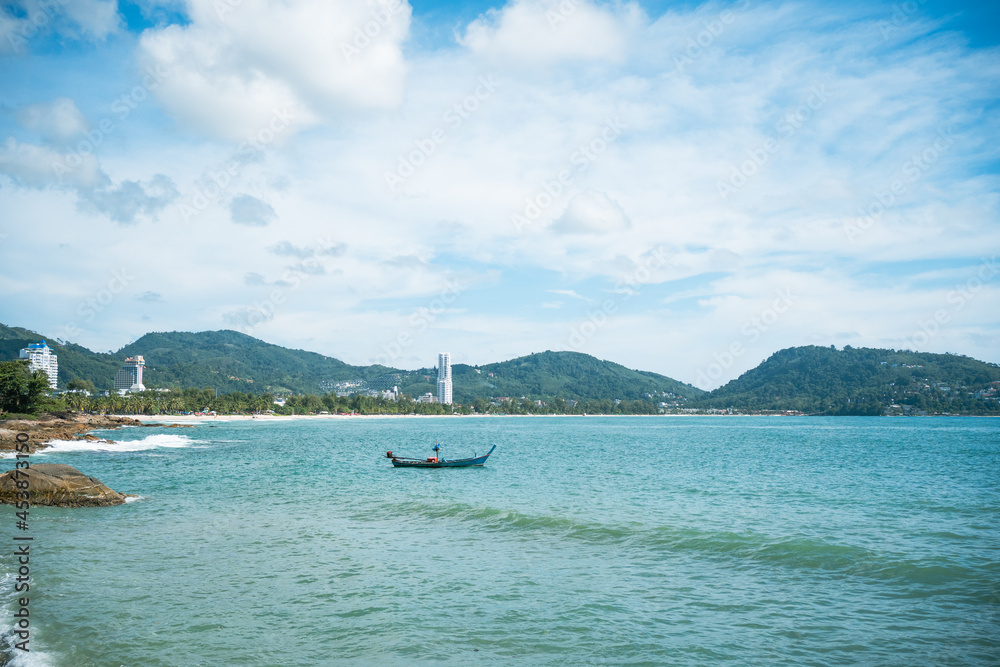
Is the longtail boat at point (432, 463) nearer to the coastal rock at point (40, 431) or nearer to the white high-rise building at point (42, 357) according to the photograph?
the coastal rock at point (40, 431)

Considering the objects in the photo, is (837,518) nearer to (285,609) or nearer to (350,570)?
(350,570)

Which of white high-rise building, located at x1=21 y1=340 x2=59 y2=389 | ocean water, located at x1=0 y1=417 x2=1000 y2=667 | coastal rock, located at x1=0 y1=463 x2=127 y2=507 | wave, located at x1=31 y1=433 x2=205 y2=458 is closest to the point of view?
ocean water, located at x1=0 y1=417 x2=1000 y2=667

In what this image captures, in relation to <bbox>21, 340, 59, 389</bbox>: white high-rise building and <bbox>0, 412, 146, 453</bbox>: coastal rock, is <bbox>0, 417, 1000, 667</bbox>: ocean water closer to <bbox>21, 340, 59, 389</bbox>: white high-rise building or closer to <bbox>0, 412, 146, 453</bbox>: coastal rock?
<bbox>0, 412, 146, 453</bbox>: coastal rock

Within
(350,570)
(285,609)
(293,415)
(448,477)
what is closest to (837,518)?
(350,570)

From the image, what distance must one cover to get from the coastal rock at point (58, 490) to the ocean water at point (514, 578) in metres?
0.69

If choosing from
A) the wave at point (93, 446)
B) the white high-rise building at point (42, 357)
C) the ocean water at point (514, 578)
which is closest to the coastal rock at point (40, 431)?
the wave at point (93, 446)

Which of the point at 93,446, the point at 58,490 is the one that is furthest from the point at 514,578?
the point at 93,446

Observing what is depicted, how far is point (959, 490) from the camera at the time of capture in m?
27.6

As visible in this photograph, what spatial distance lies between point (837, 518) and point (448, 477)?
66.9 ft

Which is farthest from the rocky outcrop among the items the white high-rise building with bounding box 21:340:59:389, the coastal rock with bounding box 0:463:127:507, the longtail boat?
the white high-rise building with bounding box 21:340:59:389

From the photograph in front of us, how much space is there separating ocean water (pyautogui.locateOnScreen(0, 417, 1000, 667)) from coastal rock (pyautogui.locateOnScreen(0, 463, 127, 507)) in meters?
0.69

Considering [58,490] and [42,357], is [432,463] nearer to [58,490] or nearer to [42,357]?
[58,490]

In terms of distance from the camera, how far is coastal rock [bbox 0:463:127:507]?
20.9 m

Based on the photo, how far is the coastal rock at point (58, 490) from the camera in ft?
68.6
